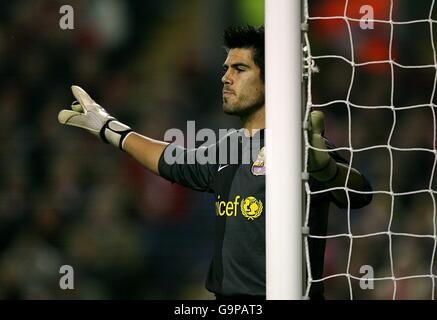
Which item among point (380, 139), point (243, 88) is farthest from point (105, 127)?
point (380, 139)

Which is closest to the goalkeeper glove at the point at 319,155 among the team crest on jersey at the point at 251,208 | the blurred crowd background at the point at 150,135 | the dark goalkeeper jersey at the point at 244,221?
the dark goalkeeper jersey at the point at 244,221

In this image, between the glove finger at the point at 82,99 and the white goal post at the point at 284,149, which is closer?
the white goal post at the point at 284,149

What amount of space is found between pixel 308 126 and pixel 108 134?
97 centimetres

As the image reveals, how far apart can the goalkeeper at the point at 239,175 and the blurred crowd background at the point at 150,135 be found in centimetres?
95

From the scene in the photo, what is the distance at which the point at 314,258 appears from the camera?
1958 mm

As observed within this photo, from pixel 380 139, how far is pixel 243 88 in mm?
1209

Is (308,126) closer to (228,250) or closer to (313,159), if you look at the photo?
(313,159)

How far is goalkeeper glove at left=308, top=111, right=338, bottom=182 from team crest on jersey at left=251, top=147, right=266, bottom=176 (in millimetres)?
309

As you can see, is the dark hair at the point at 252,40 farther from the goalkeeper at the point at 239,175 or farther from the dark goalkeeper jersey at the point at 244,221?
the dark goalkeeper jersey at the point at 244,221

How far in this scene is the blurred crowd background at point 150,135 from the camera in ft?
10.1

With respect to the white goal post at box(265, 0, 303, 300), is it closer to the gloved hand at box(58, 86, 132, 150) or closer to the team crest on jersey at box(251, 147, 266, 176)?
the team crest on jersey at box(251, 147, 266, 176)

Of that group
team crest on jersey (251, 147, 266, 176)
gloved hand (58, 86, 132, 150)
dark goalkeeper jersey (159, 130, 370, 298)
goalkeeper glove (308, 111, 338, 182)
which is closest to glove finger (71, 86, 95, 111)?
gloved hand (58, 86, 132, 150)

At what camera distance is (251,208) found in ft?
6.61

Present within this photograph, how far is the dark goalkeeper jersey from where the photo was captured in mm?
1969
